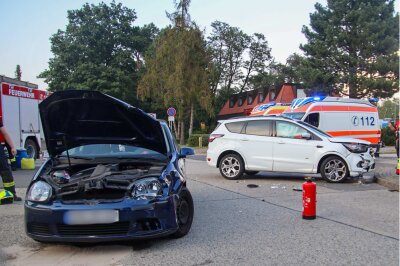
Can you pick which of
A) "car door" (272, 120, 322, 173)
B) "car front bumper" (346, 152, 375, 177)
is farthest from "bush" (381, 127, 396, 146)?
"car door" (272, 120, 322, 173)

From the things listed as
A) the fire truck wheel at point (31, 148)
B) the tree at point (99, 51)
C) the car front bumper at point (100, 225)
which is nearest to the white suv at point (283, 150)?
the car front bumper at point (100, 225)

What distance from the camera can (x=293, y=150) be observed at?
11164mm

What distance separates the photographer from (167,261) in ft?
15.3

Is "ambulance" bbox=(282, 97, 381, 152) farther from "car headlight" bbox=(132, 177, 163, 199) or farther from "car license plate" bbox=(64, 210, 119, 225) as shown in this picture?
"car license plate" bbox=(64, 210, 119, 225)

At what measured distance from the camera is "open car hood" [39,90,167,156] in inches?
→ 227

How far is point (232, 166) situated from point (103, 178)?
685cm

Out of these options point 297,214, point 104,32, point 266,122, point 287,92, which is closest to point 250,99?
point 287,92

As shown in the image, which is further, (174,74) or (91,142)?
(174,74)

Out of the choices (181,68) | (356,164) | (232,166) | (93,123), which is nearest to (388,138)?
(181,68)

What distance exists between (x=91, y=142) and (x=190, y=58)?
31.8m

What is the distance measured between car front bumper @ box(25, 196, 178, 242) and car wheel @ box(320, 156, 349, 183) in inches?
272

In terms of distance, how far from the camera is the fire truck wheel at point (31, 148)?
651 inches

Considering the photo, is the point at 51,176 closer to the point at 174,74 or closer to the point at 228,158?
the point at 228,158

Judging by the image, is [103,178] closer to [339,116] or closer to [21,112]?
[21,112]
